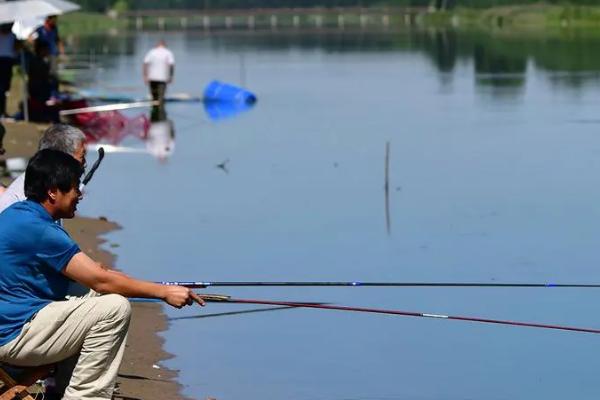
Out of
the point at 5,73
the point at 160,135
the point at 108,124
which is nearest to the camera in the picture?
the point at 5,73

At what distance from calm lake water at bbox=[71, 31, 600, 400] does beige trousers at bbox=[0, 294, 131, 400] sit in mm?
2082

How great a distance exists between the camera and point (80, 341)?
6.41m

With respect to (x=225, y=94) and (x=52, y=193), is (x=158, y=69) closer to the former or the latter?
(x=225, y=94)

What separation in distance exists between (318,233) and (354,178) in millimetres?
4341

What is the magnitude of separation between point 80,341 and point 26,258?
43cm

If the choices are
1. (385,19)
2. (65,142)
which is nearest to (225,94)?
(65,142)

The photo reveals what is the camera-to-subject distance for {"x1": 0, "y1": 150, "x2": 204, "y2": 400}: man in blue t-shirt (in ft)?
20.8

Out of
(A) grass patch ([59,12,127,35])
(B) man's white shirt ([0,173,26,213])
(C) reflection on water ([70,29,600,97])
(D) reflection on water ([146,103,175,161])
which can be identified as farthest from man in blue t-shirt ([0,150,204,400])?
(A) grass patch ([59,12,127,35])

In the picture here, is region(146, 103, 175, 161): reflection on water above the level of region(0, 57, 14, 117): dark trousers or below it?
below

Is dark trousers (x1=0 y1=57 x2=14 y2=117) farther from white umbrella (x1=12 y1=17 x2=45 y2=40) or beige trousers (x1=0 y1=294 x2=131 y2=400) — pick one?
beige trousers (x1=0 y1=294 x2=131 y2=400)

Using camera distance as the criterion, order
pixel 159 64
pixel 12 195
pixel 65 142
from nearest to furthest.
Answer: pixel 12 195, pixel 65 142, pixel 159 64

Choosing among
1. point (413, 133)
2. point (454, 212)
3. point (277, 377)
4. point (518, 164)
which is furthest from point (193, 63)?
point (277, 377)

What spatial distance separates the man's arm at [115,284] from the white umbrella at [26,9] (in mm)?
14148

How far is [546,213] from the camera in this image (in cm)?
1549
